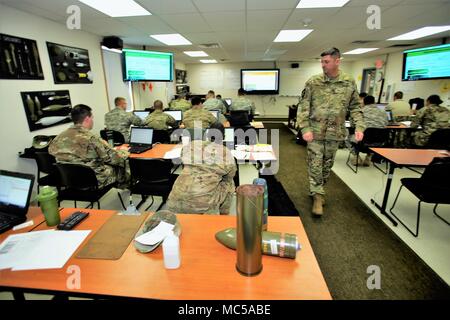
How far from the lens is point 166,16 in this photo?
3566 mm

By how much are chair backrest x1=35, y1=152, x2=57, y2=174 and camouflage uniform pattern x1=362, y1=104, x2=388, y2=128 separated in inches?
198

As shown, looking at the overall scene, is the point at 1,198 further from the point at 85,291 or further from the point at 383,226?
the point at 383,226

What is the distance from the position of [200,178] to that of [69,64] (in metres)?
3.80

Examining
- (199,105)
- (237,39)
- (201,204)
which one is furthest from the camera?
(237,39)

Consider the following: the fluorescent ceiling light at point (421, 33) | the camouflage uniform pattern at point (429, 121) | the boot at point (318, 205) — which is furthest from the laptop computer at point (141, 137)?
the fluorescent ceiling light at point (421, 33)

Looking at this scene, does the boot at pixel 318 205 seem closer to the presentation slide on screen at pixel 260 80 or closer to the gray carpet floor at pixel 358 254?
the gray carpet floor at pixel 358 254

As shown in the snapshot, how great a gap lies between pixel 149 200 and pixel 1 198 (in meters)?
2.00

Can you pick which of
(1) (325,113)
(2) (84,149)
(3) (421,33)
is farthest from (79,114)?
(3) (421,33)

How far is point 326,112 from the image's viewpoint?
2.71 metres

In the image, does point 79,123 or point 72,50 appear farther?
point 72,50

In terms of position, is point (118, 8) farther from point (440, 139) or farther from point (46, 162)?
point (440, 139)

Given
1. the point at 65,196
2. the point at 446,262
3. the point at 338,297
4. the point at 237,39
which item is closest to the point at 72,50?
the point at 65,196

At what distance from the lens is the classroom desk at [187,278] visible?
893mm

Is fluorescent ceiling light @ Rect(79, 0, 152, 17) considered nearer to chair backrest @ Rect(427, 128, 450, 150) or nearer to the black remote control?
the black remote control
